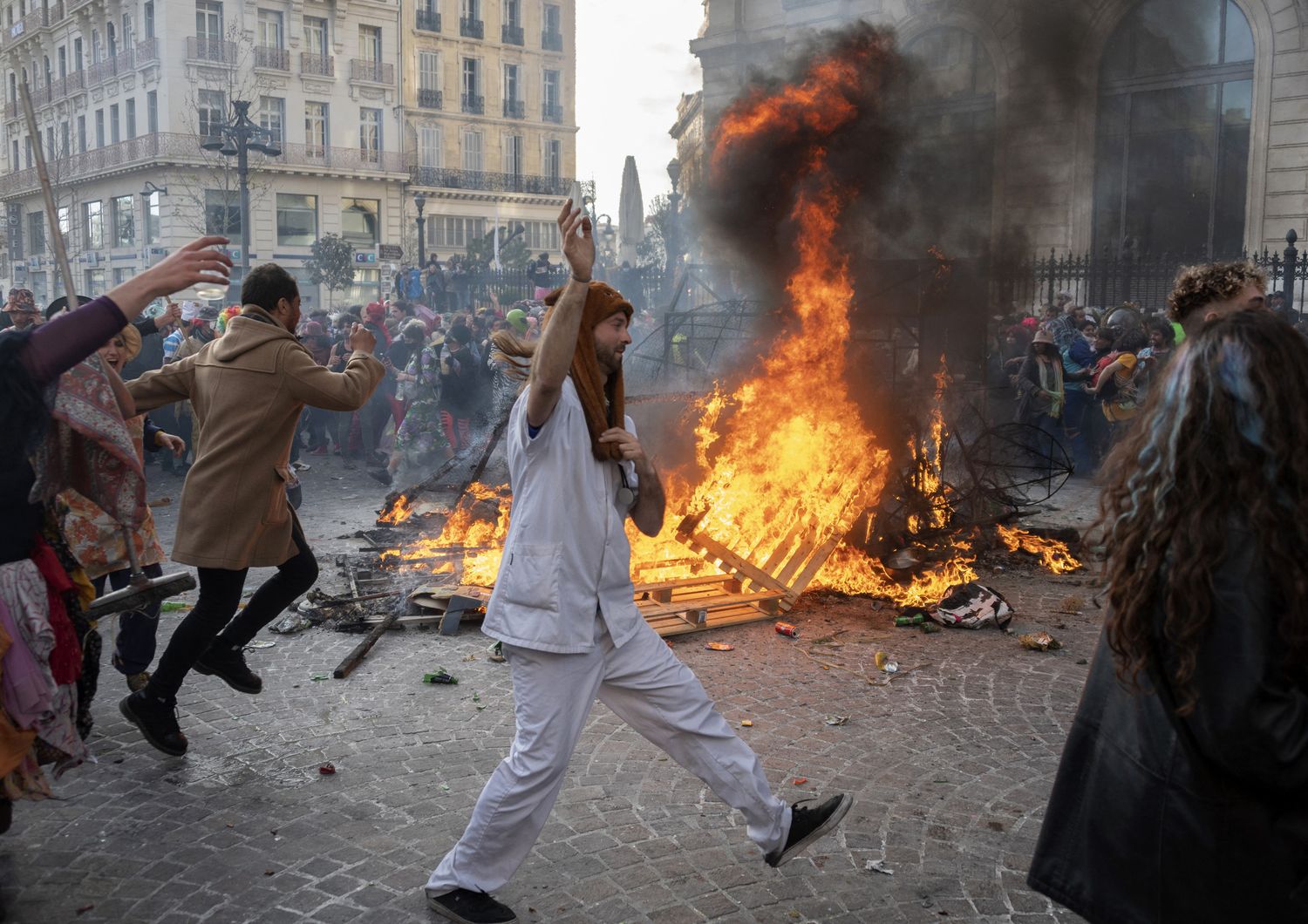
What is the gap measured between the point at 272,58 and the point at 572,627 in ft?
156

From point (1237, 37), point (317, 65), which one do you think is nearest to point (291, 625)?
point (1237, 37)

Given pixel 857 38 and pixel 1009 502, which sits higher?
pixel 857 38

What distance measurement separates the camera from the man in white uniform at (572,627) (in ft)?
10.8

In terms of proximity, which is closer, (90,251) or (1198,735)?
(1198,735)

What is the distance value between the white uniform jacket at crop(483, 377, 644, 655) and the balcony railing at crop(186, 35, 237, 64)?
4324 centimetres

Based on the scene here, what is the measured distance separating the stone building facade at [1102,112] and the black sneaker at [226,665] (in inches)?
613

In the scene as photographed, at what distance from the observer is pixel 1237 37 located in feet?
62.3

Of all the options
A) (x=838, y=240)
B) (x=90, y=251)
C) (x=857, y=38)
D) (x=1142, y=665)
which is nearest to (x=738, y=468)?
(x=838, y=240)

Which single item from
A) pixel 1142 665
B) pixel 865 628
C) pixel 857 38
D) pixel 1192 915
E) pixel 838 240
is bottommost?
pixel 865 628

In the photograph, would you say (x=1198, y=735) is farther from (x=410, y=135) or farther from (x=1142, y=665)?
(x=410, y=135)

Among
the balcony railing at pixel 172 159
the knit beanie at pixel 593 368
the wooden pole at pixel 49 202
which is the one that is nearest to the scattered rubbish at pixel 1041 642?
the knit beanie at pixel 593 368

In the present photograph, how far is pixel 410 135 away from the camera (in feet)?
172

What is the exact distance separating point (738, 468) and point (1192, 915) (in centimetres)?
651

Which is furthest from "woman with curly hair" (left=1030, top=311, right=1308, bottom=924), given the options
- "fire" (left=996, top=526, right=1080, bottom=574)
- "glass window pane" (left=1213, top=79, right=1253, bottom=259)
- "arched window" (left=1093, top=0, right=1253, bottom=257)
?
"glass window pane" (left=1213, top=79, right=1253, bottom=259)
